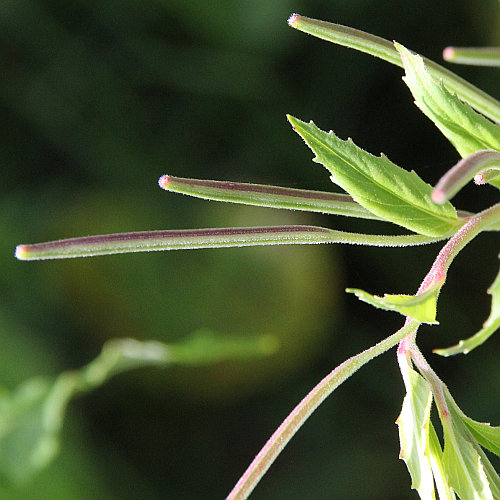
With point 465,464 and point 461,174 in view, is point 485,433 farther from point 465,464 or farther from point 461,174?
point 461,174

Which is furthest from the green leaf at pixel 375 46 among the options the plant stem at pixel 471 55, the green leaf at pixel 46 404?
the green leaf at pixel 46 404

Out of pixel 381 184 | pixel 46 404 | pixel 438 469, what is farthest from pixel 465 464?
pixel 46 404

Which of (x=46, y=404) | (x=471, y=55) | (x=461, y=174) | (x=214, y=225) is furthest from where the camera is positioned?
(x=214, y=225)

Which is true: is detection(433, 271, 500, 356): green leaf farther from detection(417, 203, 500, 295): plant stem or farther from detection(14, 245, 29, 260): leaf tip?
detection(14, 245, 29, 260): leaf tip

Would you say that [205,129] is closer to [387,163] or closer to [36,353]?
[36,353]

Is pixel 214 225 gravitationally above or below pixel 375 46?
above

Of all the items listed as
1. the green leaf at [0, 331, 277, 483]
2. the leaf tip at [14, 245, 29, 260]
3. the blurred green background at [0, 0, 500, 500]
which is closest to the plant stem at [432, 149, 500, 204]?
the leaf tip at [14, 245, 29, 260]

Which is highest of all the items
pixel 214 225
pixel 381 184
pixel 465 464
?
pixel 214 225
